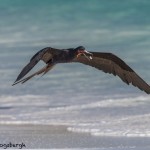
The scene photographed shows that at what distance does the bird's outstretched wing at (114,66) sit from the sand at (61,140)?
1193 mm

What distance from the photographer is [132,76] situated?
10.4 metres

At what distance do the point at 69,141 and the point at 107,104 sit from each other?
187 inches

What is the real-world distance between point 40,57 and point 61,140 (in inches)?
148

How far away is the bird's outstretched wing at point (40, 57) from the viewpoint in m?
8.36

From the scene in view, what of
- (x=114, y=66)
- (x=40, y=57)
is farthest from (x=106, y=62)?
(x=40, y=57)

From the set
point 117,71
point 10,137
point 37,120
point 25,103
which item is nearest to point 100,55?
point 117,71

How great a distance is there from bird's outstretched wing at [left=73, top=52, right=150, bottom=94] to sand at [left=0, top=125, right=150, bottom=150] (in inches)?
47.0

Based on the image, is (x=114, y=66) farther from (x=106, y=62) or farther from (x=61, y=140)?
(x=61, y=140)

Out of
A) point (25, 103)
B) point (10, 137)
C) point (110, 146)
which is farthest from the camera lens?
point (25, 103)

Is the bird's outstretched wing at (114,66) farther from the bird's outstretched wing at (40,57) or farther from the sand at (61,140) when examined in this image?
the sand at (61,140)

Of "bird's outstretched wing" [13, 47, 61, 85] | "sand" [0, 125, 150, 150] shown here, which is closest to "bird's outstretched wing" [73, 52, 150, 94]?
"bird's outstretched wing" [13, 47, 61, 85]

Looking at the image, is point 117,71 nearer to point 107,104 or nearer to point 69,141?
point 69,141

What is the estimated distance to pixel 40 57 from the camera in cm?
862

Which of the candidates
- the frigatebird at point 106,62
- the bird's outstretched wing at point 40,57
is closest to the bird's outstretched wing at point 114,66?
the frigatebird at point 106,62
